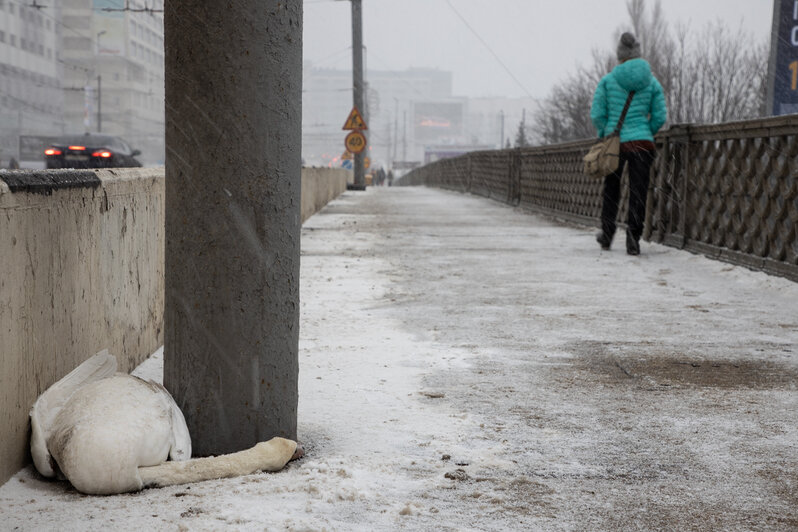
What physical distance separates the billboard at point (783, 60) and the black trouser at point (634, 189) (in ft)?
22.7

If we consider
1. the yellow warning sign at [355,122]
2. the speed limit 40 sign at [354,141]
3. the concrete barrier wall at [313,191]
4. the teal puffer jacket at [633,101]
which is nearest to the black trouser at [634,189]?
the teal puffer jacket at [633,101]

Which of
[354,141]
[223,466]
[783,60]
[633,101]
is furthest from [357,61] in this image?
[223,466]

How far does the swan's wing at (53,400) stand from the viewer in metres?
2.46

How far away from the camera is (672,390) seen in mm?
3496

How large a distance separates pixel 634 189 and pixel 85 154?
12.9m

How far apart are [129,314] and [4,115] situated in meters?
83.9

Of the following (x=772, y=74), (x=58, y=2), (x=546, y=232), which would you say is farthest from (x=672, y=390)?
(x=58, y=2)

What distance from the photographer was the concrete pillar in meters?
2.53

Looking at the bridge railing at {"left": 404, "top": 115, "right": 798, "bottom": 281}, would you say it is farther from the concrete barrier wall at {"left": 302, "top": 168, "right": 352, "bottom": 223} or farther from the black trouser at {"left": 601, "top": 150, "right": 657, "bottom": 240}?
the concrete barrier wall at {"left": 302, "top": 168, "right": 352, "bottom": 223}

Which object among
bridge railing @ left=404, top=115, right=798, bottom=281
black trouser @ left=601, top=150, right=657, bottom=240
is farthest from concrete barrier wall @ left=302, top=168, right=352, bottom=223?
black trouser @ left=601, top=150, right=657, bottom=240

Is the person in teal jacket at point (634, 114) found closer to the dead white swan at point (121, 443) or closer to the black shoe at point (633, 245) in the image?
the black shoe at point (633, 245)

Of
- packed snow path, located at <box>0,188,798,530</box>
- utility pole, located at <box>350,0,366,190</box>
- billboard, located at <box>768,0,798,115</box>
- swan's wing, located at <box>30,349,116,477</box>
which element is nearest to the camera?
packed snow path, located at <box>0,188,798,530</box>

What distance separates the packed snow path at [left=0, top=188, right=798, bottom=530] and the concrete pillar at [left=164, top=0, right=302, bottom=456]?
268 millimetres

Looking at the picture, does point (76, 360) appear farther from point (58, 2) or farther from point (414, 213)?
point (58, 2)
